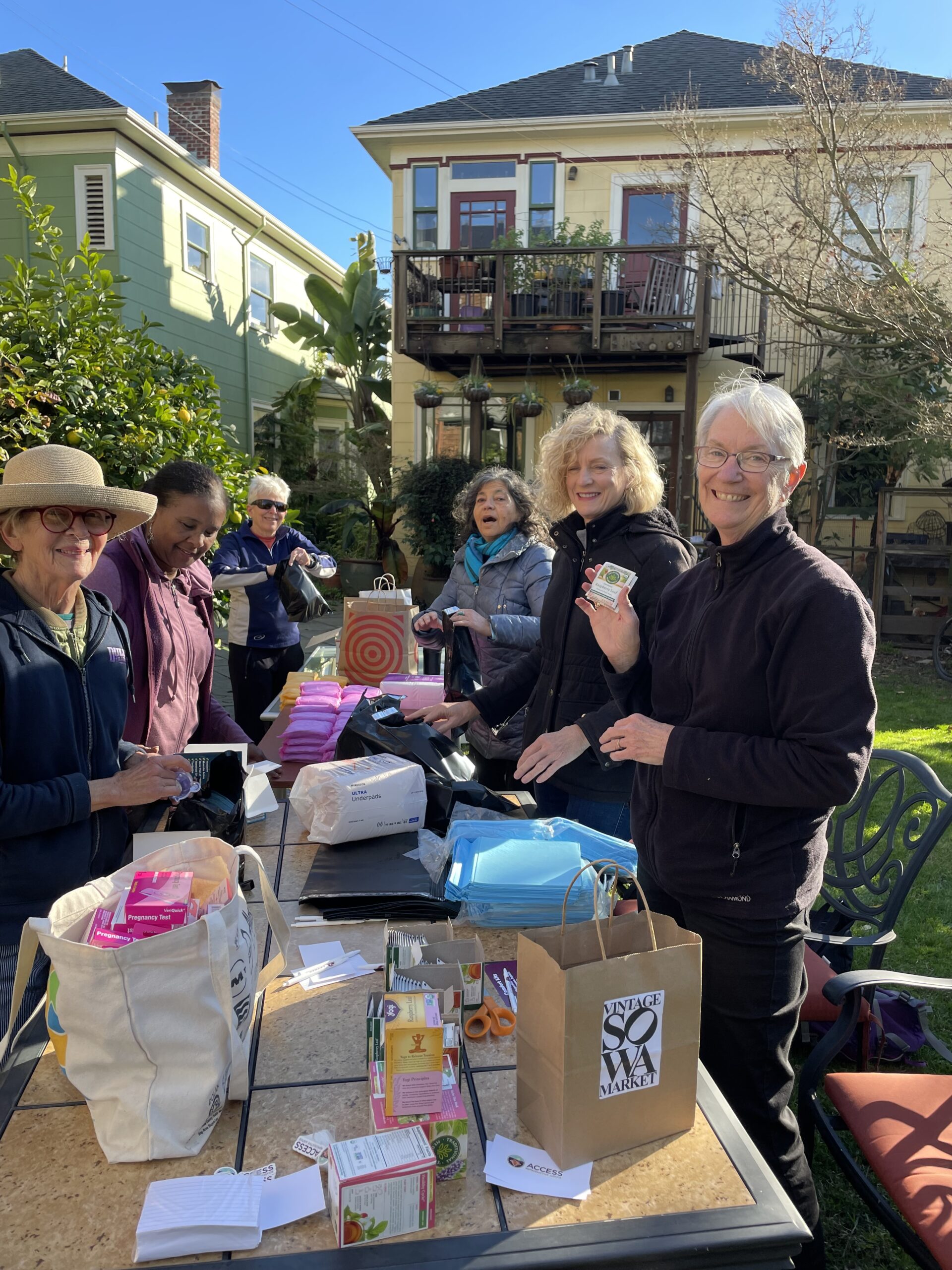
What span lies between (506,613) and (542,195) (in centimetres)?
1215

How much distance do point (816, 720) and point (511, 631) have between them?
2.08 metres

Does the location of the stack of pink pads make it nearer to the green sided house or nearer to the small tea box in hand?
the small tea box in hand

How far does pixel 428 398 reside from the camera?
44.0 feet

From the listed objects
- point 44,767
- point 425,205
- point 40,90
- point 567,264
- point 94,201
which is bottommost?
point 44,767

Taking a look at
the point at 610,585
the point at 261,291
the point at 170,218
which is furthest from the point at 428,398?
the point at 610,585

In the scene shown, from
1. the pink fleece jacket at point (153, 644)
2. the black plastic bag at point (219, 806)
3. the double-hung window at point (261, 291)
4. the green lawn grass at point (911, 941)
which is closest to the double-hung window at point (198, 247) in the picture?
the double-hung window at point (261, 291)

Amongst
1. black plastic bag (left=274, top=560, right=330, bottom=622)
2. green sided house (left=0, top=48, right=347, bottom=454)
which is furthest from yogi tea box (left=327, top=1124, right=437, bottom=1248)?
green sided house (left=0, top=48, right=347, bottom=454)

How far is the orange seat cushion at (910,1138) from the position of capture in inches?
67.2

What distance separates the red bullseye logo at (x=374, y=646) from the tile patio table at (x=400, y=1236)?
3058mm

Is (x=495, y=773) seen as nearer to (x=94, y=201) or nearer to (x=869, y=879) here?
(x=869, y=879)

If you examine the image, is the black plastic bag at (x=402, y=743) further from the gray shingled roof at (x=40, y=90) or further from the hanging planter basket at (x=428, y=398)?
the gray shingled roof at (x=40, y=90)

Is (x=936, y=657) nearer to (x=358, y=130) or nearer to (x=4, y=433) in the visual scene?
(x=4, y=433)

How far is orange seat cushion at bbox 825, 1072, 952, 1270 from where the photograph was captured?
171cm

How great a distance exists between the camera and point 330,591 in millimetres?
15883
